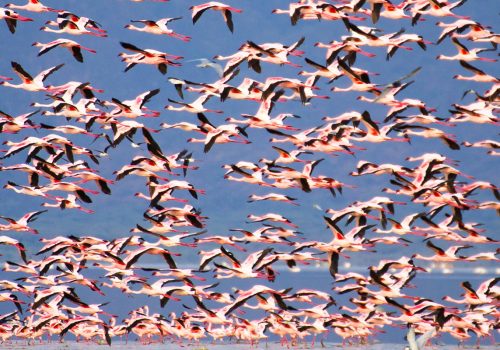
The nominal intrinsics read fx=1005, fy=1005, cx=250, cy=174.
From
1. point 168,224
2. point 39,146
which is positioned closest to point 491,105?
point 168,224

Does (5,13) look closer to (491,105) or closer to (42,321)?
(42,321)

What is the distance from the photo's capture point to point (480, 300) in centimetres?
3353

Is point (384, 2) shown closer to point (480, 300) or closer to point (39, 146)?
point (480, 300)

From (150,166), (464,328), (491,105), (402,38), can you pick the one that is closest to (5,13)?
(150,166)

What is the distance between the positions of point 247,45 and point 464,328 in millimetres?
13632

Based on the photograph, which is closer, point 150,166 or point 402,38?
point 402,38

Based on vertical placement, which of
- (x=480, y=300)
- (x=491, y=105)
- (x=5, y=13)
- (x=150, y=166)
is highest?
(x=5, y=13)

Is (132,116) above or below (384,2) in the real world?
below

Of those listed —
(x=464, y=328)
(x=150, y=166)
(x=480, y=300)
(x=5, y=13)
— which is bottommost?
(x=464, y=328)

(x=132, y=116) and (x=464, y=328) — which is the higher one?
(x=132, y=116)

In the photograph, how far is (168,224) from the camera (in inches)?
1436

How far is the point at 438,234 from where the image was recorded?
36969mm

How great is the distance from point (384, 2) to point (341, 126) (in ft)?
14.7

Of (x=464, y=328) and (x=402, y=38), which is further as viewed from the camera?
(x=464, y=328)
